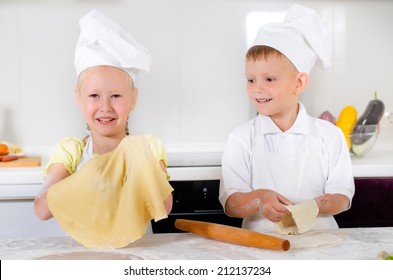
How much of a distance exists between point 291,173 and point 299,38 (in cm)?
22

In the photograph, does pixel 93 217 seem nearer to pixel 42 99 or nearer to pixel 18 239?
pixel 18 239

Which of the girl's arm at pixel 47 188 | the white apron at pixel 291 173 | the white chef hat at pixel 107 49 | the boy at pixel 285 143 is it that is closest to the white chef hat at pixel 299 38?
the boy at pixel 285 143

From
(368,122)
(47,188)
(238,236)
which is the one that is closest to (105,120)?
(47,188)

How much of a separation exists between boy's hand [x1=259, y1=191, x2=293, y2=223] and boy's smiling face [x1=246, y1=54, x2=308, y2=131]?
0.14 m

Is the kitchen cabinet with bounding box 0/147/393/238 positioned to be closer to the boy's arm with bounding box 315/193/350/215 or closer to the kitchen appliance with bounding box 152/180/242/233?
the kitchen appliance with bounding box 152/180/242/233

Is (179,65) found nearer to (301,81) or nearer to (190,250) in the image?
(301,81)

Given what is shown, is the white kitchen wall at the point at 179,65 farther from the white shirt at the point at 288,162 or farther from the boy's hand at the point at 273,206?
the boy's hand at the point at 273,206

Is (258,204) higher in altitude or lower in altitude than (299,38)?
lower

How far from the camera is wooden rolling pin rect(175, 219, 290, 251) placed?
0.78 meters

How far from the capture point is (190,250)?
798mm

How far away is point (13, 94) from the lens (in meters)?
1.10

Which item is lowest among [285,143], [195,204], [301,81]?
[195,204]

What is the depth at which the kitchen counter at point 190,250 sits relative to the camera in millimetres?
783

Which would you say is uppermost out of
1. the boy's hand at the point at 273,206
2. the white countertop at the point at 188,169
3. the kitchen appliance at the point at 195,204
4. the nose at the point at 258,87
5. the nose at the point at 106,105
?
the nose at the point at 258,87
